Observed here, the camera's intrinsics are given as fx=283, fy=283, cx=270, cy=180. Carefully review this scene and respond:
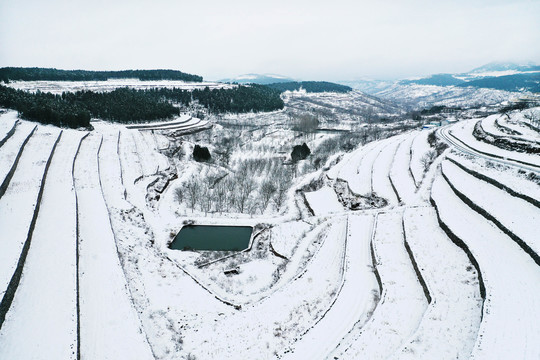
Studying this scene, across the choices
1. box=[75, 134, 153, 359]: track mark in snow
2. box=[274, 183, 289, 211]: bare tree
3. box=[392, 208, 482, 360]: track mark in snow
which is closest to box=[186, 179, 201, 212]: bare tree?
box=[75, 134, 153, 359]: track mark in snow

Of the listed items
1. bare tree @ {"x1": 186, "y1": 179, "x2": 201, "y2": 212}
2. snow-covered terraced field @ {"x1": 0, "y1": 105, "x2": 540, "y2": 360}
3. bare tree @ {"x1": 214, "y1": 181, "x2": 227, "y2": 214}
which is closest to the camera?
snow-covered terraced field @ {"x1": 0, "y1": 105, "x2": 540, "y2": 360}

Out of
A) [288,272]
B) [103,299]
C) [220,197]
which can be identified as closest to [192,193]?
[220,197]

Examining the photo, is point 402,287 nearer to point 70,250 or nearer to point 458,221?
point 458,221

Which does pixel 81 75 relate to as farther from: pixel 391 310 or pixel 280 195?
pixel 391 310

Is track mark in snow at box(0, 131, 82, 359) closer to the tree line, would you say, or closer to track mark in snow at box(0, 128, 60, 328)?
track mark in snow at box(0, 128, 60, 328)

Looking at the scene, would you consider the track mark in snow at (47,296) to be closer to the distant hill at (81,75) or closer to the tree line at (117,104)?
the tree line at (117,104)

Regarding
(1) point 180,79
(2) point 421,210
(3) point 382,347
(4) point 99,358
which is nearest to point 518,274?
(3) point 382,347

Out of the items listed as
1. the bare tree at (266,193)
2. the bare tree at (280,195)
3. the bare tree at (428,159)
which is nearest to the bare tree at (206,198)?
the bare tree at (266,193)

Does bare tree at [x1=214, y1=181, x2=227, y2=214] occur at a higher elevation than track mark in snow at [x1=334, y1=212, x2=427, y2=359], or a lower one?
lower
